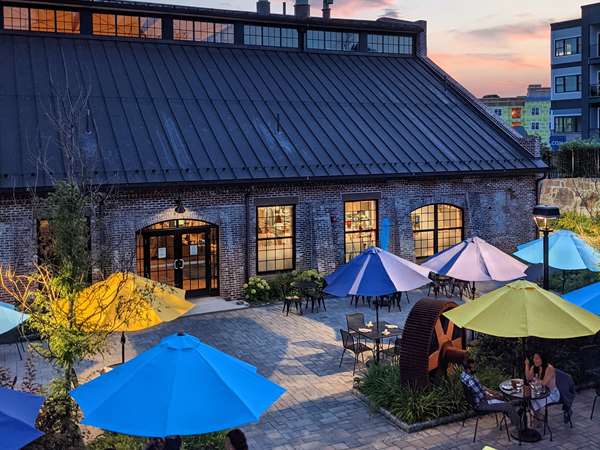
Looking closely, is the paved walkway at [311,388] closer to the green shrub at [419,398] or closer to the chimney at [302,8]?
the green shrub at [419,398]

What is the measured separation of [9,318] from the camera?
11414 millimetres

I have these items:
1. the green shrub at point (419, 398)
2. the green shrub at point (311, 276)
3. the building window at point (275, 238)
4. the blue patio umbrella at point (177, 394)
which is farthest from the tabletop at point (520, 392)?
the building window at point (275, 238)

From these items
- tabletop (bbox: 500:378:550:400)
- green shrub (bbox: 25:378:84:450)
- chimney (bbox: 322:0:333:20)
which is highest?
chimney (bbox: 322:0:333:20)

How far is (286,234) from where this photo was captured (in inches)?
865

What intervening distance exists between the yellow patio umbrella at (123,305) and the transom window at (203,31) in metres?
16.7

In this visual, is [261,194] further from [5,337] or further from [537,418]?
[537,418]

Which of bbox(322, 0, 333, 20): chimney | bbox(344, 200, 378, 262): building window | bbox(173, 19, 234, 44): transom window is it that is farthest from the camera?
bbox(322, 0, 333, 20): chimney

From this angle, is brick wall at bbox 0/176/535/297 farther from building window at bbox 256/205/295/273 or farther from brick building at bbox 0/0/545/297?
building window at bbox 256/205/295/273

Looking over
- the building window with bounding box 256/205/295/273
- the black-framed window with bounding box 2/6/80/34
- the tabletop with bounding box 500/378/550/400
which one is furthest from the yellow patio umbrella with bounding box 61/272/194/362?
the black-framed window with bounding box 2/6/80/34

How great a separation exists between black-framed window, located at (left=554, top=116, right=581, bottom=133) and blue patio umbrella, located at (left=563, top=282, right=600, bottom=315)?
2094 inches

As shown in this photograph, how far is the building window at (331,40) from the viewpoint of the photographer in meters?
29.1

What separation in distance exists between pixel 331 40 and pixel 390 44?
3246 millimetres

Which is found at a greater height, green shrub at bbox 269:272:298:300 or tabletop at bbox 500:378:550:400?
green shrub at bbox 269:272:298:300

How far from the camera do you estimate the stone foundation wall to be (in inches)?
1195
